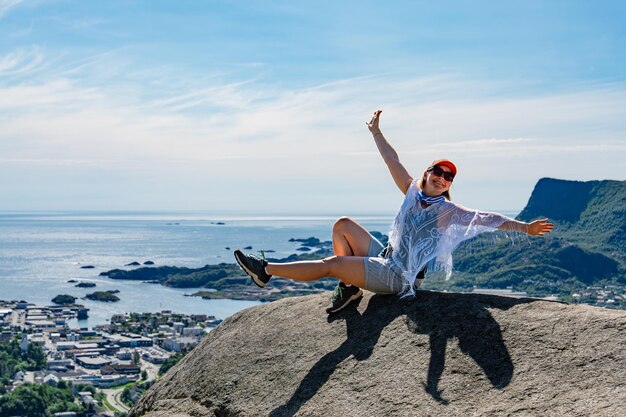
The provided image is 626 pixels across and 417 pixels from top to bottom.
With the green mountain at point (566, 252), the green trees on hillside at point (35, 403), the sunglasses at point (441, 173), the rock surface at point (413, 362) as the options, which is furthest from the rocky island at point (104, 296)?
the sunglasses at point (441, 173)

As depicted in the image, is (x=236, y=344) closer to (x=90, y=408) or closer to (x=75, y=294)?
(x=90, y=408)

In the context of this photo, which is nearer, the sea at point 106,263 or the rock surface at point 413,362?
the rock surface at point 413,362

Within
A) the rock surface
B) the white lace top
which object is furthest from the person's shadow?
the white lace top

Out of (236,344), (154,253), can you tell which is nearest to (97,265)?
(154,253)

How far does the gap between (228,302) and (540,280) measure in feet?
96.6

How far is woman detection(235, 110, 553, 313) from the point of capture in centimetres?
639

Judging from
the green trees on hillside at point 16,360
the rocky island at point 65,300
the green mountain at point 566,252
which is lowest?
the green trees on hillside at point 16,360

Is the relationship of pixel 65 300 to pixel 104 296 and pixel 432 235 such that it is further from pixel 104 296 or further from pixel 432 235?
pixel 432 235

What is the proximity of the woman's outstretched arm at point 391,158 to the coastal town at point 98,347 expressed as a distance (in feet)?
89.4

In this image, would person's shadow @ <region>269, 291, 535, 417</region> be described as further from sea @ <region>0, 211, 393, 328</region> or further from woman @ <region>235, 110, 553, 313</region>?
sea @ <region>0, 211, 393, 328</region>

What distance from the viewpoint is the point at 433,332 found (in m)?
5.89

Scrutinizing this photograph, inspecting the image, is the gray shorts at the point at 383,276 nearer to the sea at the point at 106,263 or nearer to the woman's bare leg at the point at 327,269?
the woman's bare leg at the point at 327,269

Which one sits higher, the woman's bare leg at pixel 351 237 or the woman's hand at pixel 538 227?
the woman's hand at pixel 538 227

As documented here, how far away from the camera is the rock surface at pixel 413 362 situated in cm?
493
